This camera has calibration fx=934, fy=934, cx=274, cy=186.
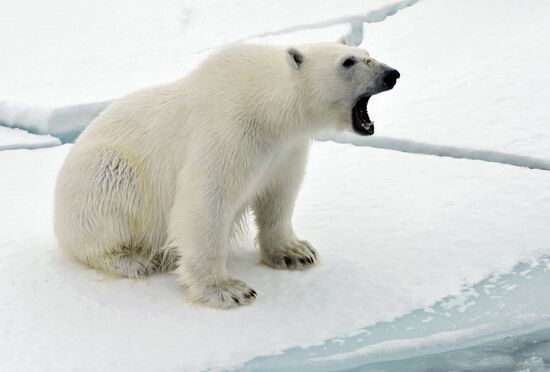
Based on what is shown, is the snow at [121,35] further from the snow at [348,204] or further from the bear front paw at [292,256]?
the bear front paw at [292,256]

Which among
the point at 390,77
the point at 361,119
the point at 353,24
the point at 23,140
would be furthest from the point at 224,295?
the point at 353,24

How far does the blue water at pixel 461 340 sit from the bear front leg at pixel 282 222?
1.87 ft

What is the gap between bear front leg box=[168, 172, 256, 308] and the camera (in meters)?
3.22

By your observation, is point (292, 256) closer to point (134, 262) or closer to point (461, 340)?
point (134, 262)

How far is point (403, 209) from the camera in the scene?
405 centimetres

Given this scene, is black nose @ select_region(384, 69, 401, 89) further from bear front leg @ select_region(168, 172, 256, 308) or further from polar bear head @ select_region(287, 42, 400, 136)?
bear front leg @ select_region(168, 172, 256, 308)

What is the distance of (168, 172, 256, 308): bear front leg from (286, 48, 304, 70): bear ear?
499 mm

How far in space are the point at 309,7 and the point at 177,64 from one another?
1372 mm

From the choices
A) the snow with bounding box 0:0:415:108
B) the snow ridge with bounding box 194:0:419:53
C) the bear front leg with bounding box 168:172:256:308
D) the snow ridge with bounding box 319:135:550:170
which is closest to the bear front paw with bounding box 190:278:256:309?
the bear front leg with bounding box 168:172:256:308

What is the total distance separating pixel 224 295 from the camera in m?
3.26

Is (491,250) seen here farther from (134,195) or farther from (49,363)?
(49,363)

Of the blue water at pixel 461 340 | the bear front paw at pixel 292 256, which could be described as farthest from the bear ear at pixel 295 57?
the blue water at pixel 461 340

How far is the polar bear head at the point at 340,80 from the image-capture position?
10.4ft

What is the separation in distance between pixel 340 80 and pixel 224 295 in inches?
33.3
